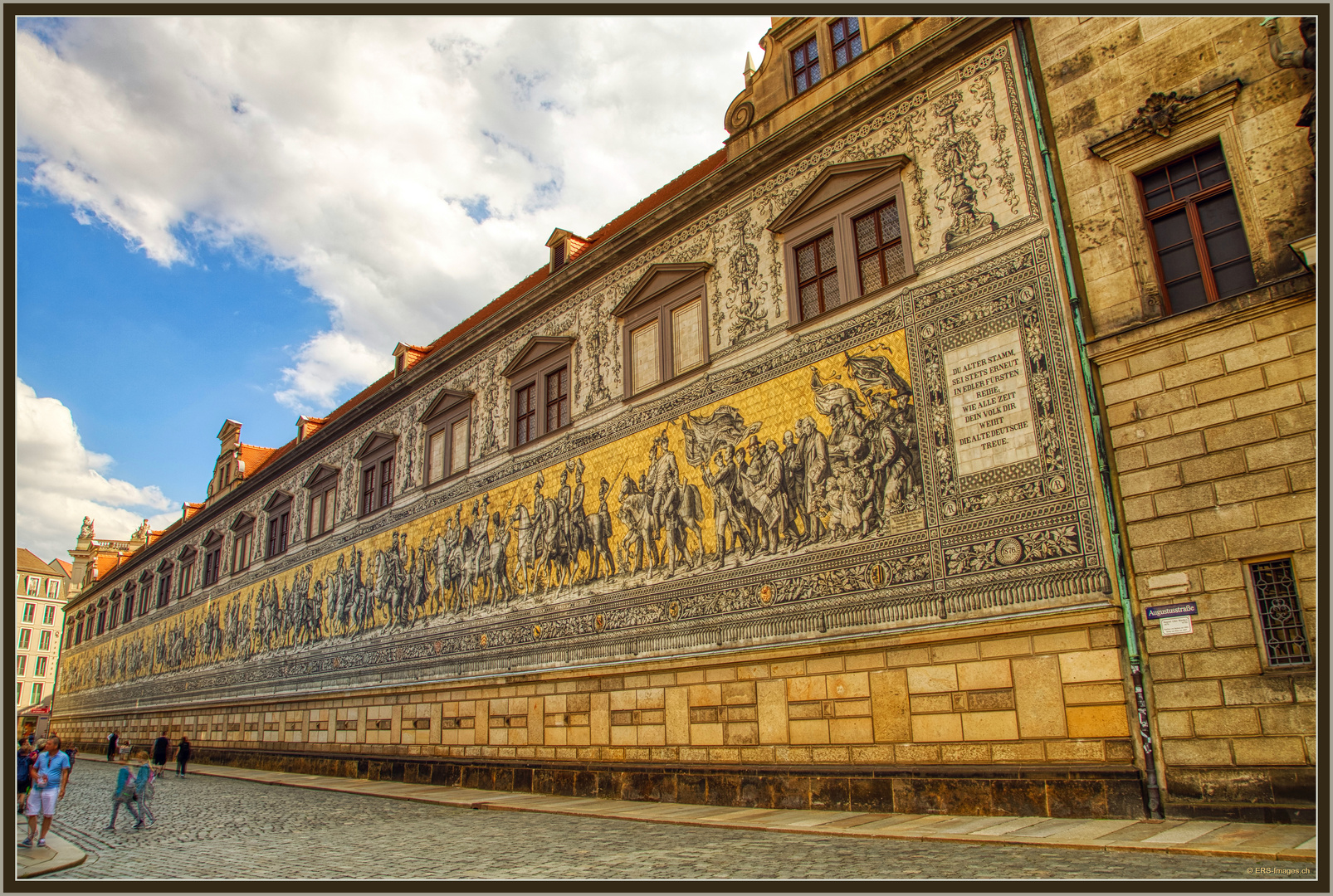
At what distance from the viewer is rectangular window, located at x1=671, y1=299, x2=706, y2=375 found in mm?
12227

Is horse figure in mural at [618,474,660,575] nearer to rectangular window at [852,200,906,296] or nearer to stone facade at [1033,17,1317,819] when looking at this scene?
rectangular window at [852,200,906,296]

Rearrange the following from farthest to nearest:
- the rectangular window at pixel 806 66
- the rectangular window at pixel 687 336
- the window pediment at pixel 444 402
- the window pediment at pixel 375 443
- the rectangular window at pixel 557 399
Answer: the window pediment at pixel 375 443, the window pediment at pixel 444 402, the rectangular window at pixel 557 399, the rectangular window at pixel 687 336, the rectangular window at pixel 806 66

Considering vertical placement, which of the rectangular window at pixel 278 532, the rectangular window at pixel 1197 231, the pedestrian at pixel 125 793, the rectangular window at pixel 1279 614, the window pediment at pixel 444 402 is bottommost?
the pedestrian at pixel 125 793

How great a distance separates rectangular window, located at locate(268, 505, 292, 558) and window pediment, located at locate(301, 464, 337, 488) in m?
1.51

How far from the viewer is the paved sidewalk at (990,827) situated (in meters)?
5.53

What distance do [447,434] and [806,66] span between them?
10.3m

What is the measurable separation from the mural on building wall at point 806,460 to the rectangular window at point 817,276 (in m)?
0.37

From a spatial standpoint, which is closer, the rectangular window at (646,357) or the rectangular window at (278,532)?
the rectangular window at (646,357)

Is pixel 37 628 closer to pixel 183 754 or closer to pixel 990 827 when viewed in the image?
pixel 183 754

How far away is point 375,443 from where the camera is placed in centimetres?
2009

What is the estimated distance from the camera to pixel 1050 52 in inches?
356

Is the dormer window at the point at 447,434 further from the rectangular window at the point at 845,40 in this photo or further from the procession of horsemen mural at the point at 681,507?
the rectangular window at the point at 845,40

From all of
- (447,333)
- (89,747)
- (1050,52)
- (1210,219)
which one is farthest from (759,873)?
(89,747)

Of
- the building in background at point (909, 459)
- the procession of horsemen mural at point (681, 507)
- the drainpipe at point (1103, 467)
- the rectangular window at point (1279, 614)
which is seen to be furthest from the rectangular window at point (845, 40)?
the rectangular window at point (1279, 614)
